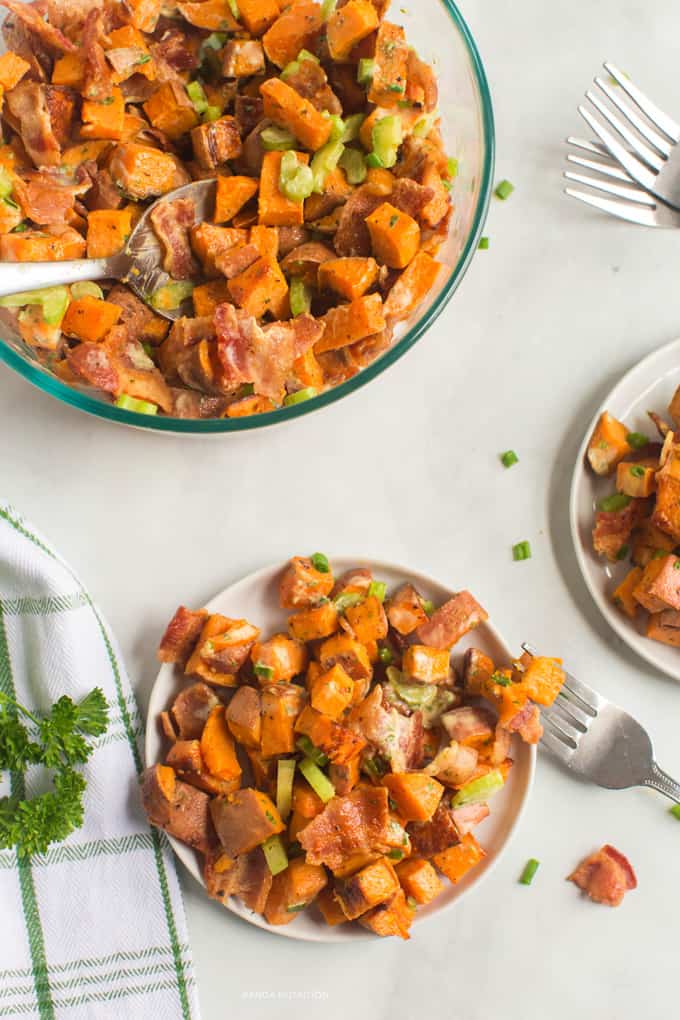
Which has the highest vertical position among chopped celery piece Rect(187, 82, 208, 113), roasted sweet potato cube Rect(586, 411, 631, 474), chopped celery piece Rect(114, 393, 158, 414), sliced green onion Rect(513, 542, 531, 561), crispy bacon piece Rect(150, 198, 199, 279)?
chopped celery piece Rect(187, 82, 208, 113)

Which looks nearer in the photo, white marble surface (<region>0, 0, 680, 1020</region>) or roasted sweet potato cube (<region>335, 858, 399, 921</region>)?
roasted sweet potato cube (<region>335, 858, 399, 921</region>)

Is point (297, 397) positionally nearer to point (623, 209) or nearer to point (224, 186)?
point (224, 186)

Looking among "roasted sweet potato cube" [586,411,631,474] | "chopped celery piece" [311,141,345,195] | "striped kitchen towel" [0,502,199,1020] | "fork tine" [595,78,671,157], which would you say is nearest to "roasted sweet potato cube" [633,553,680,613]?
"roasted sweet potato cube" [586,411,631,474]

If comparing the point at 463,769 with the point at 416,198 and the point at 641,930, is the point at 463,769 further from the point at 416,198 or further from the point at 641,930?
the point at 416,198

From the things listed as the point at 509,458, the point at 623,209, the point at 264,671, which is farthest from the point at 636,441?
the point at 264,671

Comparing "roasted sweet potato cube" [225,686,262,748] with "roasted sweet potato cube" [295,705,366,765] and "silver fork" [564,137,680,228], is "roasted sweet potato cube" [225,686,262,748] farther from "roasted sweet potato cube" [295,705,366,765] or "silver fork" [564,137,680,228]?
"silver fork" [564,137,680,228]

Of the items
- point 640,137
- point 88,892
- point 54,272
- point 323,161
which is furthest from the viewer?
point 640,137
